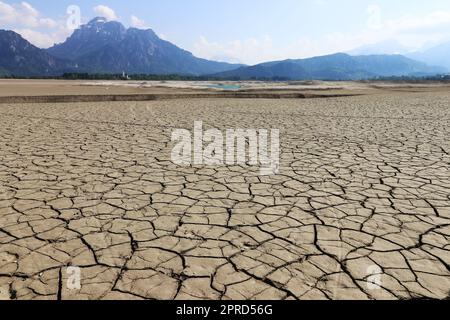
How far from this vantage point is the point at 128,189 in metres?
3.53

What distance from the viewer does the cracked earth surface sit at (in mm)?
1968

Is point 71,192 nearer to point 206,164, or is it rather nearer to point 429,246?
point 206,164

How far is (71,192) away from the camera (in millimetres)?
3430

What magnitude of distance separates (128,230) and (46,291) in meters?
0.78

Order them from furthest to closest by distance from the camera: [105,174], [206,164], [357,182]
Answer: [206,164] → [105,174] → [357,182]

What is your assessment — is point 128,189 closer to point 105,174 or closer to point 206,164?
point 105,174

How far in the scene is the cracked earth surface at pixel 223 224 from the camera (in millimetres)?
1968

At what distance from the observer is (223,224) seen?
2721mm

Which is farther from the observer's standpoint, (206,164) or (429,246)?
(206,164)

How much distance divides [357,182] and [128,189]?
2313mm
